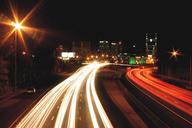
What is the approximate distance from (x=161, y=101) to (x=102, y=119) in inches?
514

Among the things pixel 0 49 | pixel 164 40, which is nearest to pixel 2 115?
pixel 0 49

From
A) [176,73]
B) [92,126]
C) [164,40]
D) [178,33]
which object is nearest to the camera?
[92,126]

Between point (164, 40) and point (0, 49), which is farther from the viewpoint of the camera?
point (164, 40)

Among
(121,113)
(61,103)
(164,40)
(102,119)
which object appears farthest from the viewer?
(164,40)

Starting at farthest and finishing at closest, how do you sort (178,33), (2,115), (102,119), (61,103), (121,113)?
(178,33)
(61,103)
(121,113)
(2,115)
(102,119)

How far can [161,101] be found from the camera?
43.9 metres

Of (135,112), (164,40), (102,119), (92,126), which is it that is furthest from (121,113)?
(164,40)

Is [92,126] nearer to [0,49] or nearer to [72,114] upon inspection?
[72,114]

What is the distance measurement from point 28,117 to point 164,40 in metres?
81.0

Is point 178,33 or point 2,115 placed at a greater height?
point 178,33

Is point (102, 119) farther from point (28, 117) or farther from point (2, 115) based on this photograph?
point (2, 115)

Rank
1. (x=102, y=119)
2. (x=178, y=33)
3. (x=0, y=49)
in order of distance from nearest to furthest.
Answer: (x=102, y=119)
(x=0, y=49)
(x=178, y=33)

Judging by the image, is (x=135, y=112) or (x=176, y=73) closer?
(x=135, y=112)

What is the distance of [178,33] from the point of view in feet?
315
